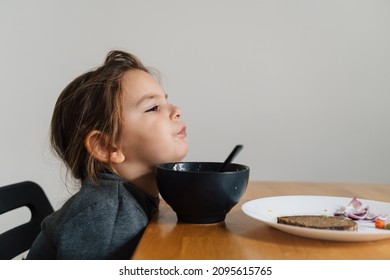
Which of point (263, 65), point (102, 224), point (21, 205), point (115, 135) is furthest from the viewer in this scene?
point (263, 65)

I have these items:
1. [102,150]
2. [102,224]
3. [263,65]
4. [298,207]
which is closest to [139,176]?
[102,150]

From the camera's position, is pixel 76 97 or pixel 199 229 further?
pixel 76 97

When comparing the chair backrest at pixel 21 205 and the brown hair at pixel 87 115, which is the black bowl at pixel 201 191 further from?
the chair backrest at pixel 21 205

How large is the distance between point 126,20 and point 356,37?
104 cm

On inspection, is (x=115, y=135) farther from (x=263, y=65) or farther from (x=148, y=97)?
(x=263, y=65)

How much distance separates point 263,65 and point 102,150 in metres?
1.33

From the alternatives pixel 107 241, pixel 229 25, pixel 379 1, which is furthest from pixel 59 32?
pixel 107 241

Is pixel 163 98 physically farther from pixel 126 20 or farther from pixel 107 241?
pixel 126 20

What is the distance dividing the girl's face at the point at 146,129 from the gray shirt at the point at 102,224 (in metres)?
0.12

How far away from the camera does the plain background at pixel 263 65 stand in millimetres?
2102

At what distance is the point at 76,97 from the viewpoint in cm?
96

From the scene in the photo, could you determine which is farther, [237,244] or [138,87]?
[138,87]

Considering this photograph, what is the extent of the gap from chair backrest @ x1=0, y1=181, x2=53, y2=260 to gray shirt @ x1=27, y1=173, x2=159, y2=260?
231 millimetres

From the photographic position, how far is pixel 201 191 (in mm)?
709
